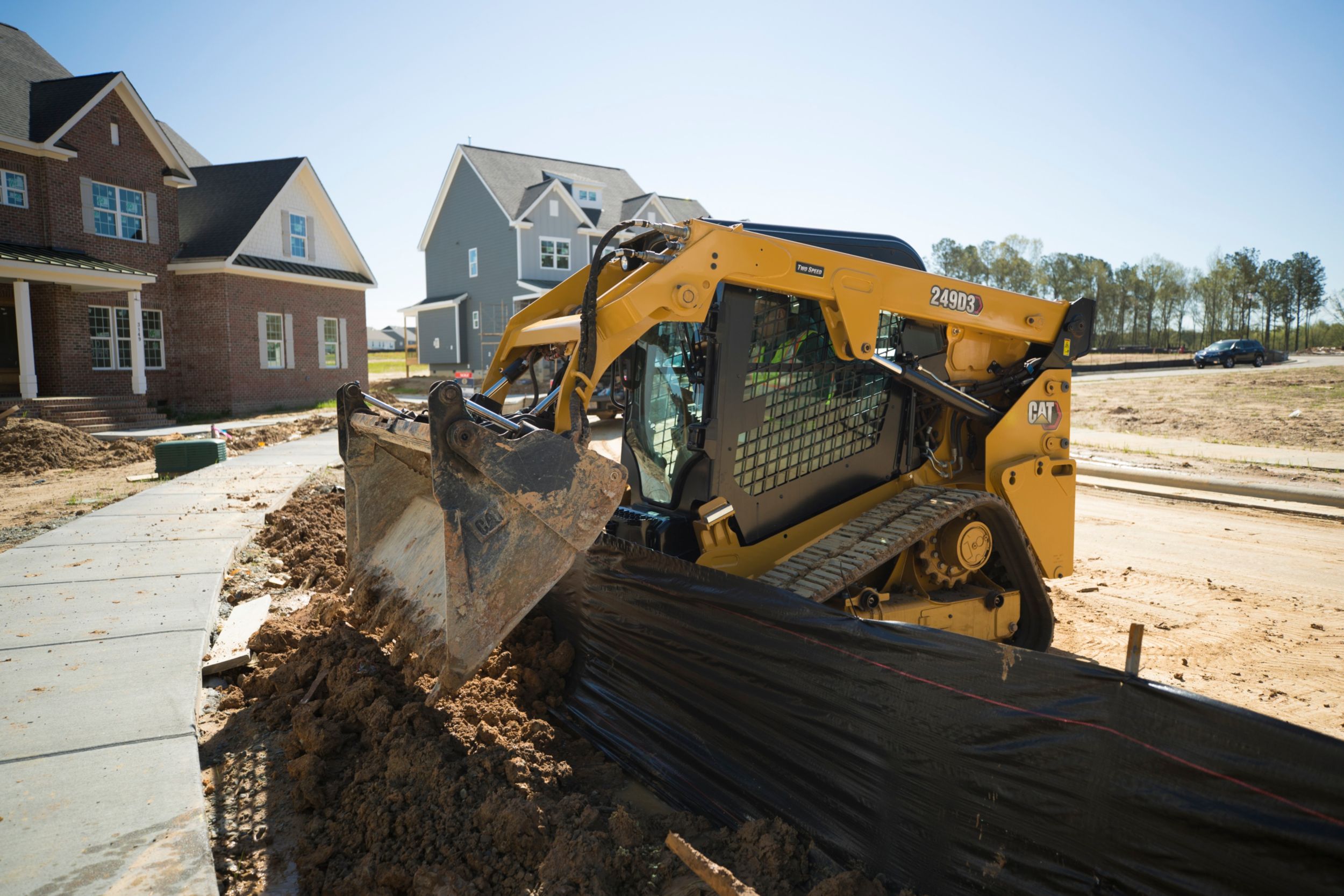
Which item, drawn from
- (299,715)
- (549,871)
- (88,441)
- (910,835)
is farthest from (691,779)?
(88,441)

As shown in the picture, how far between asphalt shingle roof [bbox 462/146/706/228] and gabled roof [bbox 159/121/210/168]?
10.8 meters

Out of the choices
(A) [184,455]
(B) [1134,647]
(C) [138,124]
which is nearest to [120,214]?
(C) [138,124]

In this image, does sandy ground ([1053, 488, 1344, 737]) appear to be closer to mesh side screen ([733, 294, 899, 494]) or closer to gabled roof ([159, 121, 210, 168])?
mesh side screen ([733, 294, 899, 494])

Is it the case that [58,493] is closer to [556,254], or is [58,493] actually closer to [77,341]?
[77,341]

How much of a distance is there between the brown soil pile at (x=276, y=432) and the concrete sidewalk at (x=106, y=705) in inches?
311

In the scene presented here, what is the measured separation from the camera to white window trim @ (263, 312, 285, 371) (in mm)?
23781

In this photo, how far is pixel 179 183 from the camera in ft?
72.7

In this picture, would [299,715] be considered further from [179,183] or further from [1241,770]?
[179,183]

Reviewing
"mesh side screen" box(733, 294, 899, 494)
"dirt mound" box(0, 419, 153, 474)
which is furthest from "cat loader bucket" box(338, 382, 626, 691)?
"dirt mound" box(0, 419, 153, 474)

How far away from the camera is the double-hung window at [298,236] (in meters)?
24.9

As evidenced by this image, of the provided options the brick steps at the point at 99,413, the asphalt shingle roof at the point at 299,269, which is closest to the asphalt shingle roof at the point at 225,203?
the asphalt shingle roof at the point at 299,269

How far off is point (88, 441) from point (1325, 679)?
16.9 m

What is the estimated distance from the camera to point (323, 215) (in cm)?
2605

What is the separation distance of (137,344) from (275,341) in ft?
15.2
